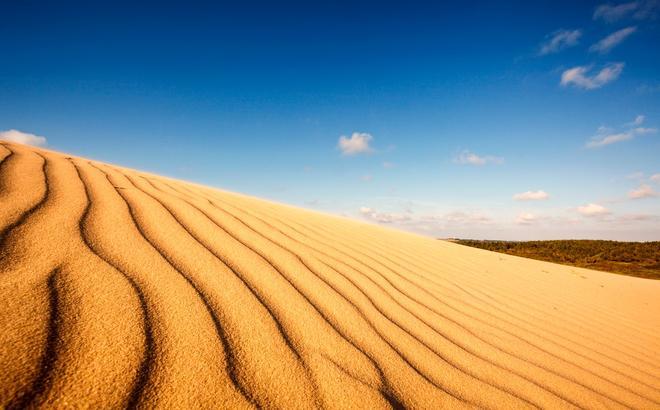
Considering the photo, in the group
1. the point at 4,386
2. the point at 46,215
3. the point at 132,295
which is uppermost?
the point at 46,215

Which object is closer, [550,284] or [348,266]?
[348,266]

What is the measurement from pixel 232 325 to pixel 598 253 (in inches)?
803

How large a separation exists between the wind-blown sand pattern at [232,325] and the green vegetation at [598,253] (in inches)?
543

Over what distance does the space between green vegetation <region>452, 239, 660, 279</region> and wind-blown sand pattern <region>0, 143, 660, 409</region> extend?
13791 mm

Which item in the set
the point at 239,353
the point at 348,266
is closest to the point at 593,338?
the point at 348,266

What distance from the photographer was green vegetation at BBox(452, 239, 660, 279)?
44.0ft

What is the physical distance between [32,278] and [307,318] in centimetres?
108

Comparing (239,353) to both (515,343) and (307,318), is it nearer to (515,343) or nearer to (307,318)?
(307,318)

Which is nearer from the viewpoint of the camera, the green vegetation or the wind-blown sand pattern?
the wind-blown sand pattern

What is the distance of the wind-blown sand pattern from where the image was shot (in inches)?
36.8

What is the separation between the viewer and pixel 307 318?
154 cm

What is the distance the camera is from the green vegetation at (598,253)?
13.4m

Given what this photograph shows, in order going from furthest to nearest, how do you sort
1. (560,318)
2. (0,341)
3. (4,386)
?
(560,318) < (0,341) < (4,386)

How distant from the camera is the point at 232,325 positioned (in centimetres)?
127
